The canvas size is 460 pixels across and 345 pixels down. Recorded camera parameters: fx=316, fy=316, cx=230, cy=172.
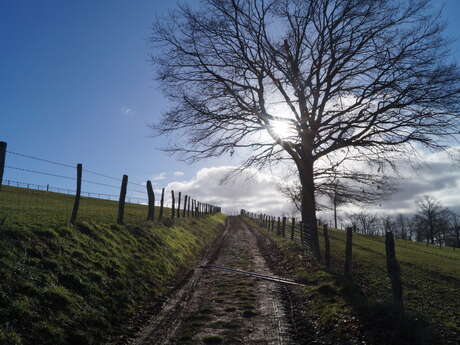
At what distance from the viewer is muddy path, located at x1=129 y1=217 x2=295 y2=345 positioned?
498 centimetres

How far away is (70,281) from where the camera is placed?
6.01 meters

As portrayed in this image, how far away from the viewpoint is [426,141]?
11.3 meters

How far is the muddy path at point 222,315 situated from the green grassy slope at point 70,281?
690 mm

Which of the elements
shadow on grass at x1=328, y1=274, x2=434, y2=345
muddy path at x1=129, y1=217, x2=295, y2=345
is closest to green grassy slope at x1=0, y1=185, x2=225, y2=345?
muddy path at x1=129, y1=217, x2=295, y2=345

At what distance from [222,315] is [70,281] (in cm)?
297

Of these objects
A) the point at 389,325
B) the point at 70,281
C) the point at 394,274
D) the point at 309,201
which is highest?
the point at 309,201

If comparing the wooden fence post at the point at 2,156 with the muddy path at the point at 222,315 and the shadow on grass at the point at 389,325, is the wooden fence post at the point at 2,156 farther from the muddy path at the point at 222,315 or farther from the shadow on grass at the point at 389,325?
the shadow on grass at the point at 389,325

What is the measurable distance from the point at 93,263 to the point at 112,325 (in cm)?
221

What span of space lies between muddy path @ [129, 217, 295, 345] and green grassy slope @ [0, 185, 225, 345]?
0.69 meters

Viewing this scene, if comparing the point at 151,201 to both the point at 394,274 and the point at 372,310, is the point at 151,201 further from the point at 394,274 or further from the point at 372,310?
the point at 372,310

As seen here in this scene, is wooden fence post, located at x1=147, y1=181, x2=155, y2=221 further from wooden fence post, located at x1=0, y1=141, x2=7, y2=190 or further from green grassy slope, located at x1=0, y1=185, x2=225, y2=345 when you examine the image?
wooden fence post, located at x1=0, y1=141, x2=7, y2=190

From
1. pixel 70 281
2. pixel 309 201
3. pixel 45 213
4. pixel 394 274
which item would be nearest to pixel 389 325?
pixel 394 274

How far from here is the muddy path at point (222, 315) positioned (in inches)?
196

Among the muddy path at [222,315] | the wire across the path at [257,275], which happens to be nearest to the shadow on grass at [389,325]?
the muddy path at [222,315]
